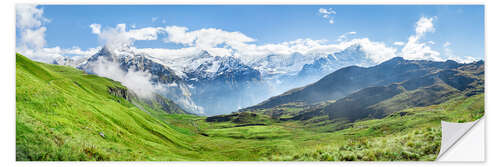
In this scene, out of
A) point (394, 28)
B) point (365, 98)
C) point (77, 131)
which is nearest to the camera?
point (77, 131)

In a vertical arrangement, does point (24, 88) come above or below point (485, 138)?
above

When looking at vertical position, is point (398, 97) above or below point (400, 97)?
below

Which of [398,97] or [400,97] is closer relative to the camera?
[400,97]

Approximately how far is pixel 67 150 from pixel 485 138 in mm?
24603

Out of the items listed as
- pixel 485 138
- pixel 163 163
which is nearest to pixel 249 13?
pixel 163 163

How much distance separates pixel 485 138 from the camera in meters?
16.4
